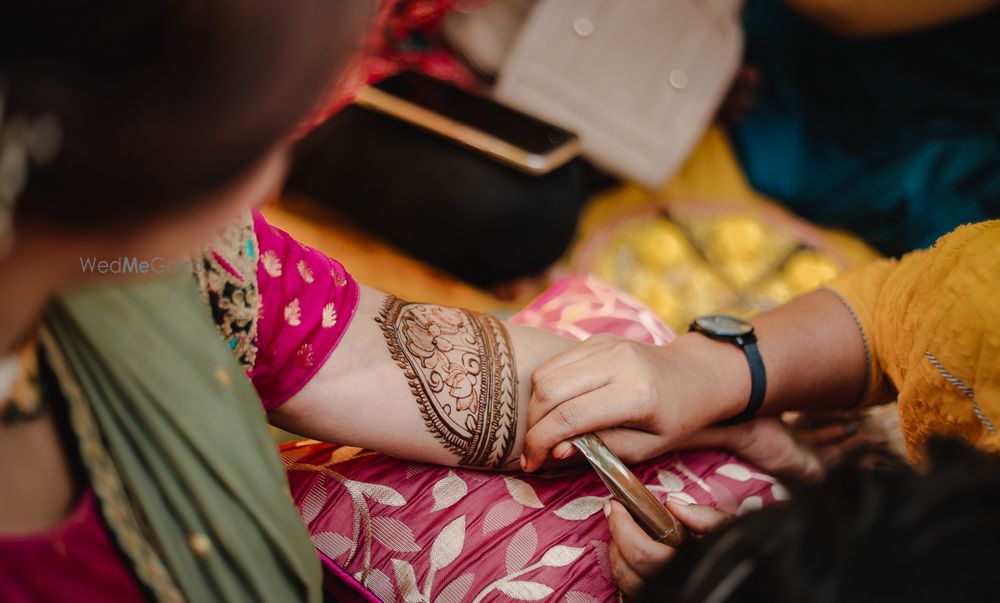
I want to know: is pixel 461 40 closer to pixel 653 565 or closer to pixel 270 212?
pixel 270 212

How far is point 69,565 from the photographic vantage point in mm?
500

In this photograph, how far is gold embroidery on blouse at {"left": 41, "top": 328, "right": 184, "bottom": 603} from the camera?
1.72ft

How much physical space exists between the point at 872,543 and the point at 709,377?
0.38 meters

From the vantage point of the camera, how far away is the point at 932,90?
71.8 inches

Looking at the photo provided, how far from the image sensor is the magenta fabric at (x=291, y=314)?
2.19 ft

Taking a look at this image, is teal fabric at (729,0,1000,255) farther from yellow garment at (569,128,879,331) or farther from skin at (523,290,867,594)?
skin at (523,290,867,594)

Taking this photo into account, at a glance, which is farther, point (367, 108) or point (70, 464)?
point (367, 108)

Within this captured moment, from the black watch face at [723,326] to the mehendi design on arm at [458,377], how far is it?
0.25m

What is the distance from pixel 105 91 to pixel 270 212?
54.2 inches

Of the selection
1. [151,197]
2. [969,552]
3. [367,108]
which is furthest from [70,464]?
[367,108]

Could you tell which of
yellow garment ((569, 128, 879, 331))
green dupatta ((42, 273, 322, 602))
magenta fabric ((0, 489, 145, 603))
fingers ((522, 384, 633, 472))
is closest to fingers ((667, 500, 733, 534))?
fingers ((522, 384, 633, 472))

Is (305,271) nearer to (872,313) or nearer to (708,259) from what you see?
(872,313)

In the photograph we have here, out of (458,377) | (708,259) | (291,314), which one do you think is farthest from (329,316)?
(708,259)

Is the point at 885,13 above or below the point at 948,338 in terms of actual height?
above
